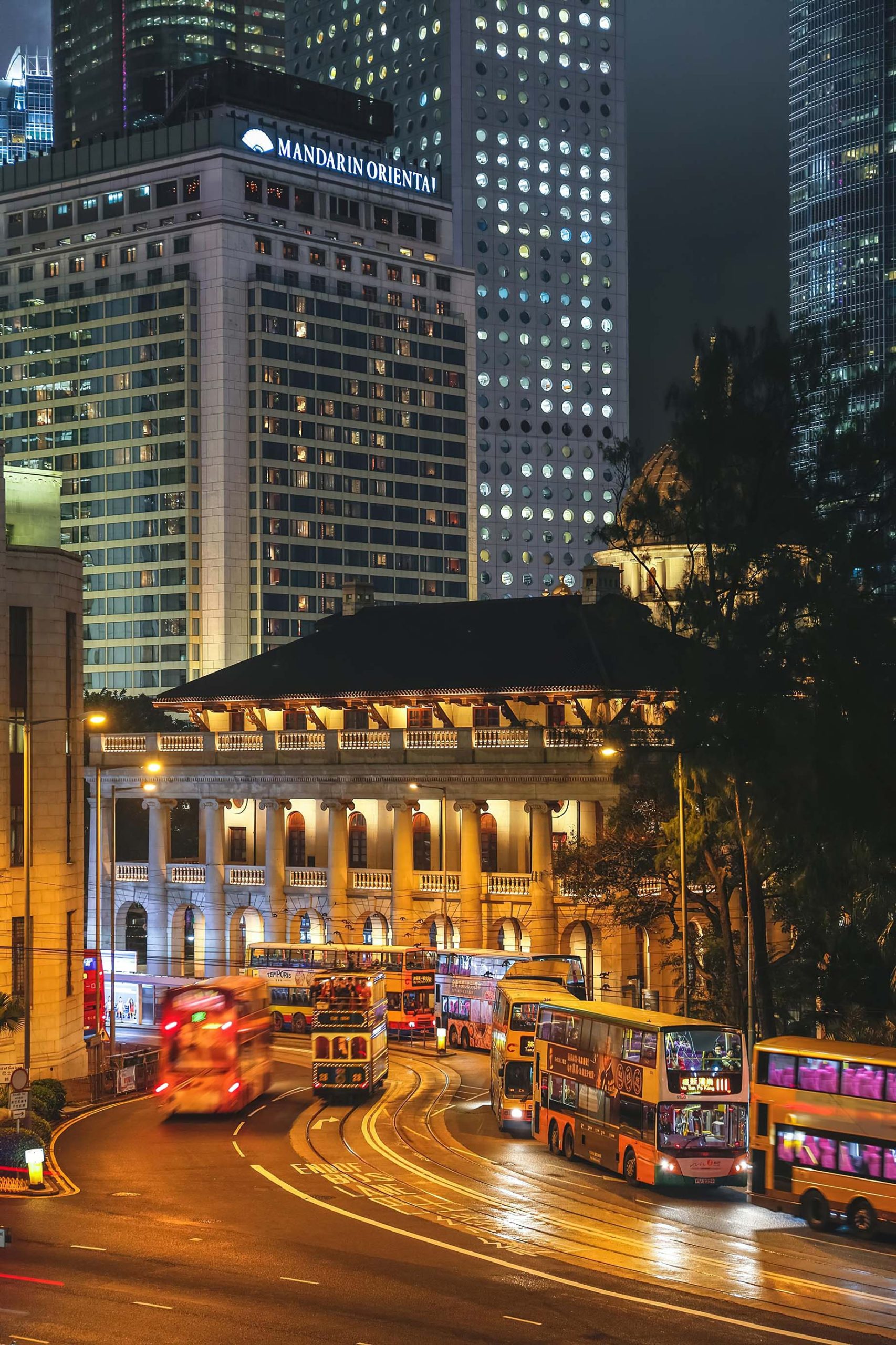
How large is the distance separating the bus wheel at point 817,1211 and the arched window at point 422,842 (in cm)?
6431

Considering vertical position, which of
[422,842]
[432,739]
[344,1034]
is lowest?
[344,1034]

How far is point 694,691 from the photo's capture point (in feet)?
201

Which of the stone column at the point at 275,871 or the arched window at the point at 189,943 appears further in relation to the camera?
the arched window at the point at 189,943

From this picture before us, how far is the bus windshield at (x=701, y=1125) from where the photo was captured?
48.4 metres

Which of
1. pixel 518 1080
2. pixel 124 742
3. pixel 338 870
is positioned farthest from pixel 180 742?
pixel 518 1080

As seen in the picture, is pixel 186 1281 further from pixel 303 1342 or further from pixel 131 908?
pixel 131 908

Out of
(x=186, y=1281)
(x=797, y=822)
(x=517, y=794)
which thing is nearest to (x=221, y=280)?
(x=517, y=794)

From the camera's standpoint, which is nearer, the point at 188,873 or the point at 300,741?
the point at 300,741

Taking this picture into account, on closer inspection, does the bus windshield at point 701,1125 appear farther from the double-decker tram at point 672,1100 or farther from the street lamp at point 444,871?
the street lamp at point 444,871

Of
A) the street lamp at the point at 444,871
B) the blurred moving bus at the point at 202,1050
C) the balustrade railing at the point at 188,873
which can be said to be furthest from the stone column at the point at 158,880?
the blurred moving bus at the point at 202,1050

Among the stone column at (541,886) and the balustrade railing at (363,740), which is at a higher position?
the balustrade railing at (363,740)

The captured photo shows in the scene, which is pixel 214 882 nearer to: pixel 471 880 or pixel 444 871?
pixel 444 871

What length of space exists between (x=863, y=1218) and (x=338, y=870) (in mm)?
65390

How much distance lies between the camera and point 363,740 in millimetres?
106312
